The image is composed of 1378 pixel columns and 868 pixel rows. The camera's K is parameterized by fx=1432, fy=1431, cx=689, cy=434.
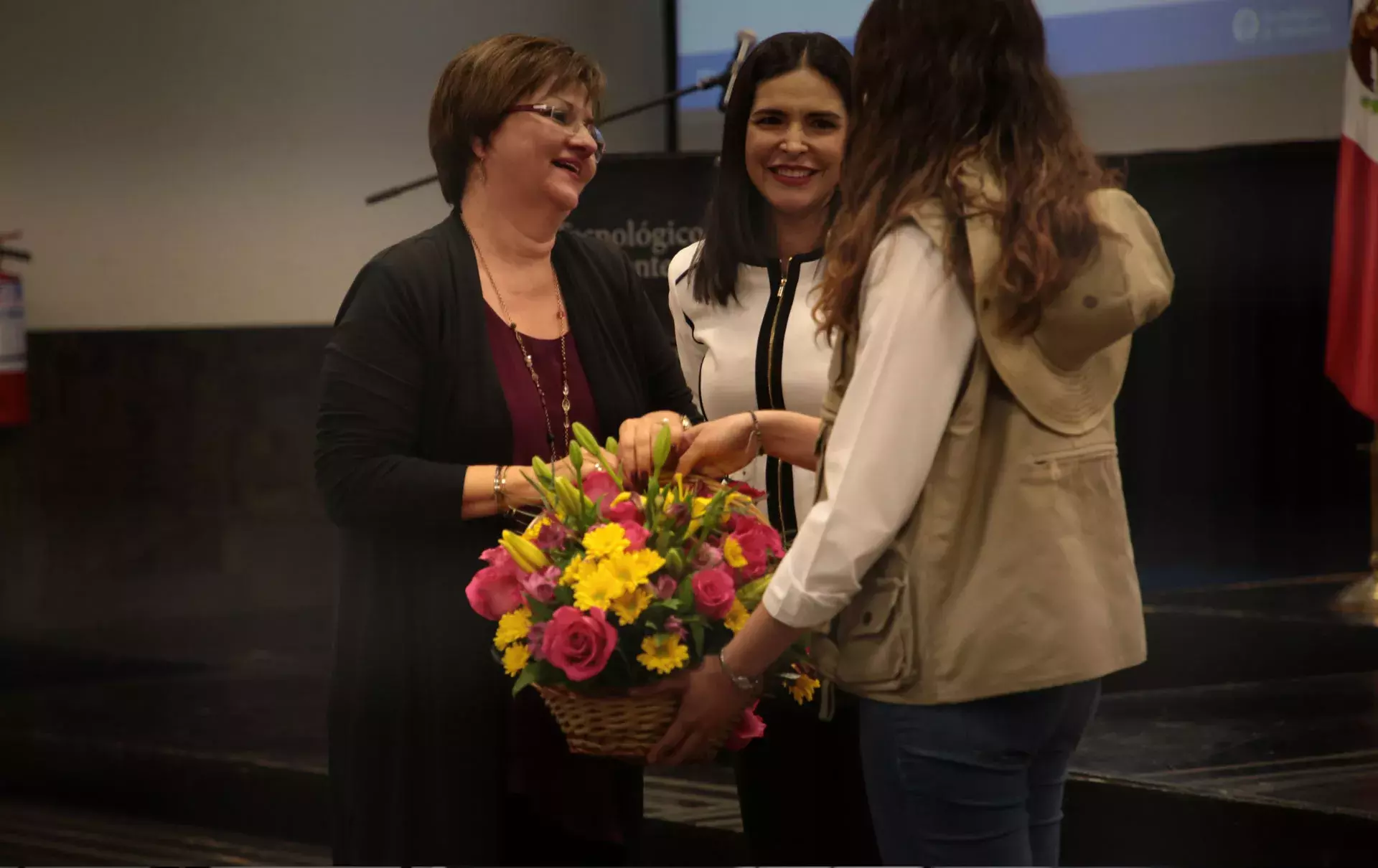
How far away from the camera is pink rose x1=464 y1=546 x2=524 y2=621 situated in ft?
5.10

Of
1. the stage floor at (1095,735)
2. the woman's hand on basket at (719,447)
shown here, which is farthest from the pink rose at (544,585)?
the stage floor at (1095,735)

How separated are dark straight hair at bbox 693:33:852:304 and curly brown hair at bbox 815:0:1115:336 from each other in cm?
75

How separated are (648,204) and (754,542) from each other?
2500mm

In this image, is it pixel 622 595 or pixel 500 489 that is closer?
pixel 622 595

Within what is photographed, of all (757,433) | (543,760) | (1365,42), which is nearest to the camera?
(757,433)

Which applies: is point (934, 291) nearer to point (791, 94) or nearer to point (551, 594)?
point (551, 594)

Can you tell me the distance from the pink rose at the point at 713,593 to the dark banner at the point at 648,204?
249cm

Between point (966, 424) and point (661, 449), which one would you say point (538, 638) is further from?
point (966, 424)

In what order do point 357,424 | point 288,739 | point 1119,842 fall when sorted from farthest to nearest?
1. point 288,739
2. point 1119,842
3. point 357,424

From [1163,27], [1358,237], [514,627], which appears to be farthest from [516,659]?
[1163,27]

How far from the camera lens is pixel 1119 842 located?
2.73m

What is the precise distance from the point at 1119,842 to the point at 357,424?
1747 mm

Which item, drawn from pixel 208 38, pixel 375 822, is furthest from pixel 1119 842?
pixel 208 38

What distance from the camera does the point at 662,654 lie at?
4.76ft
